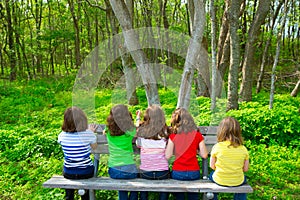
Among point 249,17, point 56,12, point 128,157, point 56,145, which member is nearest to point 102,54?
point 56,12

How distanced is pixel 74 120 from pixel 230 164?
6.71 feet

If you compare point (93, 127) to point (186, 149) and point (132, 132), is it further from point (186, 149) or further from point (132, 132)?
point (186, 149)

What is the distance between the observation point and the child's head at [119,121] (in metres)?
3.88

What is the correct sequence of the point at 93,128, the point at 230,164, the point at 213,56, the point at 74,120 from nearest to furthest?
the point at 230,164 → the point at 74,120 → the point at 93,128 → the point at 213,56

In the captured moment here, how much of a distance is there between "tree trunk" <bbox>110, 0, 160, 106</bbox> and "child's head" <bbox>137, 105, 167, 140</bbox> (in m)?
1.37

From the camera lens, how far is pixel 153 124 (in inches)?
152

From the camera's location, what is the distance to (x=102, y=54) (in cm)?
1981

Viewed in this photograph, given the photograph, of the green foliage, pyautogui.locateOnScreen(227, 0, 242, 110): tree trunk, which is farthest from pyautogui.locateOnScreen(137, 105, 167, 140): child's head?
pyautogui.locateOnScreen(227, 0, 242, 110): tree trunk

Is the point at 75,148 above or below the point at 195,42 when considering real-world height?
below

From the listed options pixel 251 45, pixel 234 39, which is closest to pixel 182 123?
pixel 234 39

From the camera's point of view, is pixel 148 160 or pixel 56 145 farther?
pixel 56 145

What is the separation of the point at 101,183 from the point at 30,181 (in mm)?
2093

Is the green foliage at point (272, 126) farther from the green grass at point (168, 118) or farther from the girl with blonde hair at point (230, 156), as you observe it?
the girl with blonde hair at point (230, 156)

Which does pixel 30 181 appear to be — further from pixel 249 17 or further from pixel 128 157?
pixel 249 17
